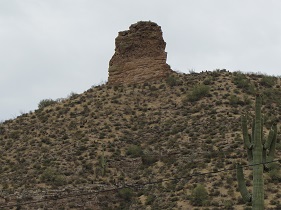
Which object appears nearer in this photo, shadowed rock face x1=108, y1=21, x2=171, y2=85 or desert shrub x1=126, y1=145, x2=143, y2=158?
desert shrub x1=126, y1=145, x2=143, y2=158

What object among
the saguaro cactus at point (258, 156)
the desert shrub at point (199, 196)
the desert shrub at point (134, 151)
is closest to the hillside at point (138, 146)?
the desert shrub at point (134, 151)

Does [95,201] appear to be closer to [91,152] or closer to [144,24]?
[91,152]

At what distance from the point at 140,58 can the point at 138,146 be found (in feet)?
39.6

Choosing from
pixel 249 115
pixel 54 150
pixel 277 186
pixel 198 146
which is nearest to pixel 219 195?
pixel 277 186

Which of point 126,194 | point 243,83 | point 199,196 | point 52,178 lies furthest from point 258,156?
point 243,83

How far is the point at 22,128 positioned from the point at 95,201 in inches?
595

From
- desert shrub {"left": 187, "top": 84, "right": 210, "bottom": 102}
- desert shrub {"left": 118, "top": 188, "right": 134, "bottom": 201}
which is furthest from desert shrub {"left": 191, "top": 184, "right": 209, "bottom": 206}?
desert shrub {"left": 187, "top": 84, "right": 210, "bottom": 102}

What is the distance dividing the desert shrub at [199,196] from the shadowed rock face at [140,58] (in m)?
21.2

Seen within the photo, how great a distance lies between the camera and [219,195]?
108 feet

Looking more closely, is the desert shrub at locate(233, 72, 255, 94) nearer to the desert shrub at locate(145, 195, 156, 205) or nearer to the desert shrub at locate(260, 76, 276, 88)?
the desert shrub at locate(260, 76, 276, 88)

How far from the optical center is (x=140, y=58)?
53.0 metres

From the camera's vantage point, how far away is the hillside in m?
36.0

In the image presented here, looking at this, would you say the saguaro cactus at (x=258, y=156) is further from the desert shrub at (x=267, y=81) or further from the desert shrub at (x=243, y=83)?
the desert shrub at (x=267, y=81)

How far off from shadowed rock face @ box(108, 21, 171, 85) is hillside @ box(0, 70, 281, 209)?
999mm
